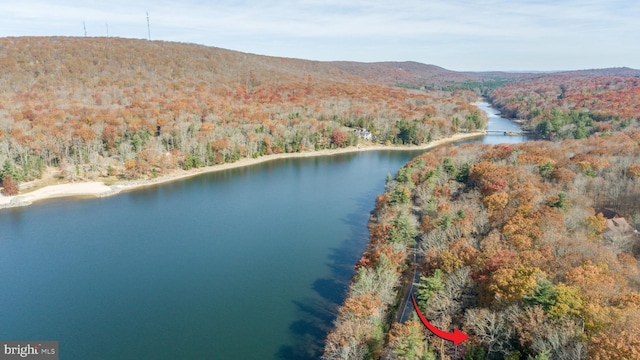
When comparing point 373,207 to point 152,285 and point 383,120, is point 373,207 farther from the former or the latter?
point 383,120

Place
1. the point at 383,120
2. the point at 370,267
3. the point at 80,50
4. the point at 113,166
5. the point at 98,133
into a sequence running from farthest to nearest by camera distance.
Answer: the point at 80,50 → the point at 383,120 → the point at 98,133 → the point at 113,166 → the point at 370,267

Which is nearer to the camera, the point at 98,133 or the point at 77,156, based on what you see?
the point at 77,156

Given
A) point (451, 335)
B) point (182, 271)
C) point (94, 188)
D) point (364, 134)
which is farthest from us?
point (364, 134)

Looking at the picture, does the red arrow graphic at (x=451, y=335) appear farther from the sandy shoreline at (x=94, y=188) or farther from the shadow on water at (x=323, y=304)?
the sandy shoreline at (x=94, y=188)

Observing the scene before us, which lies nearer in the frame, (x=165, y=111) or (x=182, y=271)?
(x=182, y=271)

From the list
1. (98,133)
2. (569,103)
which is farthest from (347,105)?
(569,103)

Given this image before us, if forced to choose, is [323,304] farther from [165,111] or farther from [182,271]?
[165,111]

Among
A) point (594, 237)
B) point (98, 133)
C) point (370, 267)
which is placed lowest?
point (370, 267)

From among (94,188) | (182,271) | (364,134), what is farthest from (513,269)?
(364,134)
